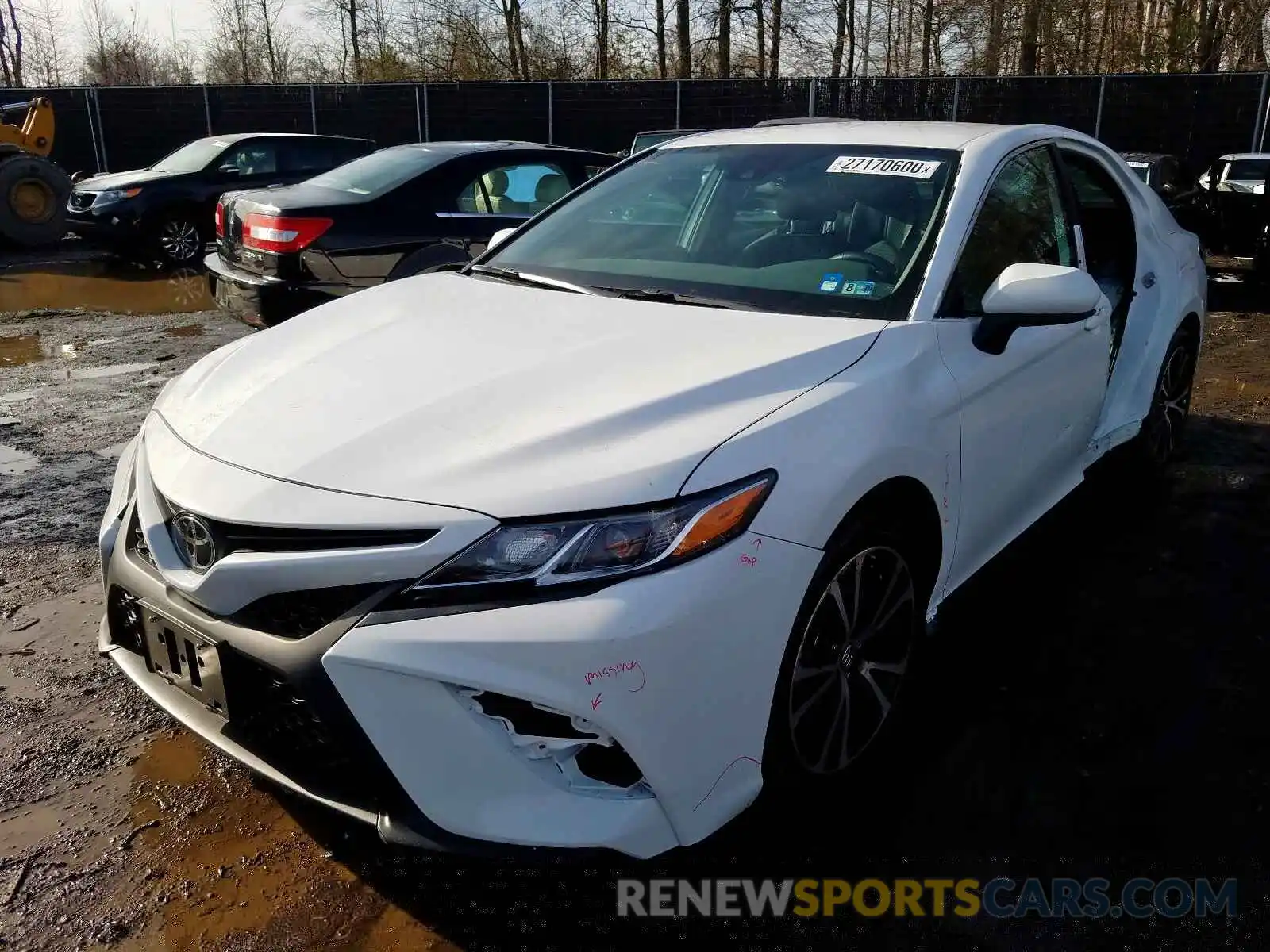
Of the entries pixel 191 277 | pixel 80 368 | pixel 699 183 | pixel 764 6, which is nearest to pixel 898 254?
pixel 699 183

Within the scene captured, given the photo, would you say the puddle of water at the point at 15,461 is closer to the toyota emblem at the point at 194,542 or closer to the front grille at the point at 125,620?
the front grille at the point at 125,620

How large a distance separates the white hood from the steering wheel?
0.26 metres

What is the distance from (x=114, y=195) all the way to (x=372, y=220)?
670 centimetres

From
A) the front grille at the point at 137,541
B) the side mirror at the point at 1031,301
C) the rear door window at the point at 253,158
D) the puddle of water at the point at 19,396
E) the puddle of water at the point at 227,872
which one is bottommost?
the puddle of water at the point at 227,872

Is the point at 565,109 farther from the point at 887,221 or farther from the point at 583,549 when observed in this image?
the point at 583,549

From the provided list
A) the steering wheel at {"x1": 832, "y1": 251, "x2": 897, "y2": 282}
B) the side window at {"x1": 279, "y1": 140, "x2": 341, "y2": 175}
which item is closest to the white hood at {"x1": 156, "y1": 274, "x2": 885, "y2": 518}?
the steering wheel at {"x1": 832, "y1": 251, "x2": 897, "y2": 282}

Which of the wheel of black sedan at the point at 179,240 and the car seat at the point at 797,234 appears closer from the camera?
the car seat at the point at 797,234

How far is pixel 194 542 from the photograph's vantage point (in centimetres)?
207

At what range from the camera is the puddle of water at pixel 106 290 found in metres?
9.75

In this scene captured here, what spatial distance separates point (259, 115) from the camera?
67.1 ft

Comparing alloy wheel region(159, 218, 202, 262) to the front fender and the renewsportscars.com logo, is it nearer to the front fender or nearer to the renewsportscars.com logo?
the front fender

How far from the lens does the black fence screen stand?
707 inches

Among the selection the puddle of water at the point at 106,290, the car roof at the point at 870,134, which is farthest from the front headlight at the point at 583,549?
the puddle of water at the point at 106,290

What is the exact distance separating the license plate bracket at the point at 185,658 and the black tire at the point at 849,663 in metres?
1.10
